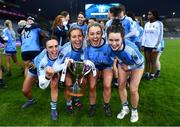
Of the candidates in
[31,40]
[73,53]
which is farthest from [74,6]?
[73,53]

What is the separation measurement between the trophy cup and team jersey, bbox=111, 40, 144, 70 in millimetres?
566

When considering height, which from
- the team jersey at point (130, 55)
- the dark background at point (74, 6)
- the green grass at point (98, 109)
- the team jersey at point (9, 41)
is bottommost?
the green grass at point (98, 109)

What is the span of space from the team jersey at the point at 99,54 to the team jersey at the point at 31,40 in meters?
2.31

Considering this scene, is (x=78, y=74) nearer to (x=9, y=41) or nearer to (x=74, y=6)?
(x=9, y=41)

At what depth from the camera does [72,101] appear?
6.82 m

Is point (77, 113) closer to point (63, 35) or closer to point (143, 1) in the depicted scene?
point (63, 35)

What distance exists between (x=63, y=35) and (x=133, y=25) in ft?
6.04

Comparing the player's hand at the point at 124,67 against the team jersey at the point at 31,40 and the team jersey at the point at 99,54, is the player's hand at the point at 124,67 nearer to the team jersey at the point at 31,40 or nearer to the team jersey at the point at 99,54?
the team jersey at the point at 99,54

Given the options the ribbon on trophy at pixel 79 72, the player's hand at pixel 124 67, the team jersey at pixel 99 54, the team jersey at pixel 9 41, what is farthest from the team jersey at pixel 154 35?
the team jersey at pixel 9 41

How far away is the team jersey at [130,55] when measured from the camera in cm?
545

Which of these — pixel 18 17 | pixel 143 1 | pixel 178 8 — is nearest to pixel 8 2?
pixel 18 17

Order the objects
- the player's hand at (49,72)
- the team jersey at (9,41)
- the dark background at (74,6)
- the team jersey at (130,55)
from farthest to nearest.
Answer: the dark background at (74,6)
the team jersey at (9,41)
the player's hand at (49,72)
the team jersey at (130,55)

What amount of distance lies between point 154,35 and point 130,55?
4.08 meters

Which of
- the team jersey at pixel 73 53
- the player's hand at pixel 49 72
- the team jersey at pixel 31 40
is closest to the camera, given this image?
the player's hand at pixel 49 72
